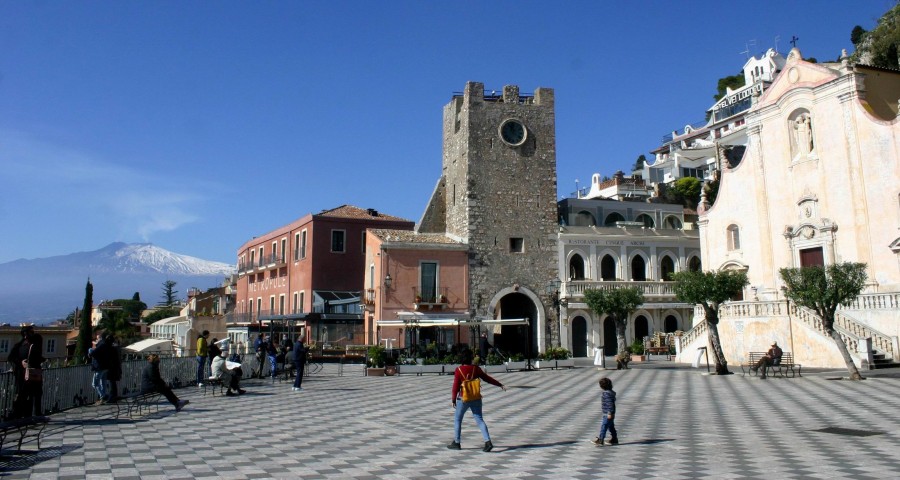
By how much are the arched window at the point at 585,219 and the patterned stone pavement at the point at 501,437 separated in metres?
23.9

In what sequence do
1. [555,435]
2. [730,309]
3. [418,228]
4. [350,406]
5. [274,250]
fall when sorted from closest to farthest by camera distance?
[555,435], [350,406], [730,309], [418,228], [274,250]

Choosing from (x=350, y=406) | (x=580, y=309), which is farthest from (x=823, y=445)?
(x=580, y=309)

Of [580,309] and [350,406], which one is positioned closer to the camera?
[350,406]

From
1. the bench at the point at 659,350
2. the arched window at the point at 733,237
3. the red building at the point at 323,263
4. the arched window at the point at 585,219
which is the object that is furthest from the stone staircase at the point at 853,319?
the red building at the point at 323,263

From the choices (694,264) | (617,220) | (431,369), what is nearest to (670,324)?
(694,264)

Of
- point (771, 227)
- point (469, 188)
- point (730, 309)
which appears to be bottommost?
point (730, 309)

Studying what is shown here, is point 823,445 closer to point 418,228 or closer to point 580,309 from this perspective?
point 580,309

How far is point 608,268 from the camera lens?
41.5m

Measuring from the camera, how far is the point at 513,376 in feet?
87.5

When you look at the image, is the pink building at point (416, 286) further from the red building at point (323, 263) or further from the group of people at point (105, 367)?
the group of people at point (105, 367)

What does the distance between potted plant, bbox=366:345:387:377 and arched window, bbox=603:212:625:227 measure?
73.7 feet

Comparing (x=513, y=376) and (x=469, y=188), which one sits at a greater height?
(x=469, y=188)

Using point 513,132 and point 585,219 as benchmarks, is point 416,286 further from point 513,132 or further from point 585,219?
point 585,219

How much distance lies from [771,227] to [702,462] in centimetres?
2740
